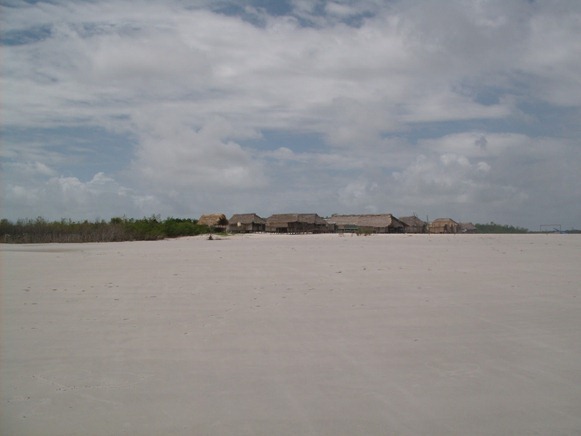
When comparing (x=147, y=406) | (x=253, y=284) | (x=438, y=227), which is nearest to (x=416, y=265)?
(x=253, y=284)

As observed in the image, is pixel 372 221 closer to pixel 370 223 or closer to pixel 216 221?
pixel 370 223

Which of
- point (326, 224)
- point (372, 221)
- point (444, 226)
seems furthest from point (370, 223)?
point (444, 226)

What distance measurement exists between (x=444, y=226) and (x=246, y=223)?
69.8 feet

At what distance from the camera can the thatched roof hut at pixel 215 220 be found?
59.8m

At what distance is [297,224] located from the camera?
184ft

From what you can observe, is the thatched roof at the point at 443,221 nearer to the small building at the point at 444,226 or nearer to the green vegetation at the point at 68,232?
the small building at the point at 444,226

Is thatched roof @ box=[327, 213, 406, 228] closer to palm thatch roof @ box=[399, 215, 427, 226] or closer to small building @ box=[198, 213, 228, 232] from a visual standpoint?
palm thatch roof @ box=[399, 215, 427, 226]

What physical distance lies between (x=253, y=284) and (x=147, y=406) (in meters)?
4.65

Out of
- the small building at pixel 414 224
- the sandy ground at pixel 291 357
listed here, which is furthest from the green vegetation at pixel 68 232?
the small building at pixel 414 224

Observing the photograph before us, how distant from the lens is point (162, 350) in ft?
15.5

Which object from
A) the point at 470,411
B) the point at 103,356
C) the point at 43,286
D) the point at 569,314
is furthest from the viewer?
the point at 43,286

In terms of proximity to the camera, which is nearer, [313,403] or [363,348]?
[313,403]

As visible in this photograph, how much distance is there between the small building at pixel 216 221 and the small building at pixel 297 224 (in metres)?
5.43

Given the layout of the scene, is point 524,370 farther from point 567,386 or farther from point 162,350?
point 162,350
